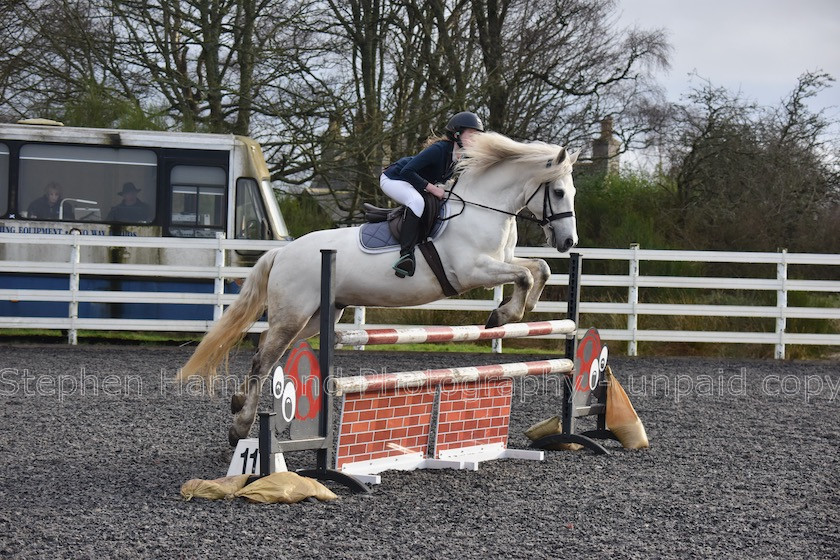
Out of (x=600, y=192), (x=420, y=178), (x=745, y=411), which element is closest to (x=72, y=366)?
(x=420, y=178)

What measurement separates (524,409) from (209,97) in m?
9.67

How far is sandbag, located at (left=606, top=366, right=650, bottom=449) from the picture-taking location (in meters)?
6.10

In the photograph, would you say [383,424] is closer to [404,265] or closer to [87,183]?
[404,265]

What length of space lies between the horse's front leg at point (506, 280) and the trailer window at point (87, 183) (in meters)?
8.98

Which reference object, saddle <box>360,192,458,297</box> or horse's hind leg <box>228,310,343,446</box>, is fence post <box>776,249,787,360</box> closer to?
saddle <box>360,192,458,297</box>

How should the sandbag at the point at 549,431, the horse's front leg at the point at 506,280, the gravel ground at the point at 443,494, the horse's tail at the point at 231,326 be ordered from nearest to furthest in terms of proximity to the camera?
the gravel ground at the point at 443,494 → the horse's front leg at the point at 506,280 → the horse's tail at the point at 231,326 → the sandbag at the point at 549,431

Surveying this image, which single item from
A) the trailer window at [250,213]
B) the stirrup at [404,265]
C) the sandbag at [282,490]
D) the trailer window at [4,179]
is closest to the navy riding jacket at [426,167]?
the stirrup at [404,265]

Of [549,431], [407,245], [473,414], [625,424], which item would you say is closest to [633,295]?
[625,424]

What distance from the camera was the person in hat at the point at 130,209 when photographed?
1329 centimetres

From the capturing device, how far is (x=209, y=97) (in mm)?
15531

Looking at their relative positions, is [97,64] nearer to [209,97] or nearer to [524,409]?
[209,97]

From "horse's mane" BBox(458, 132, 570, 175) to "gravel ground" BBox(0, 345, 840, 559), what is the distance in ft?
5.66

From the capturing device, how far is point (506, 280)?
5.27 meters

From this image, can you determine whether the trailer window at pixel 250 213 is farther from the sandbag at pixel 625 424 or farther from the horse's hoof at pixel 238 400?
the sandbag at pixel 625 424
